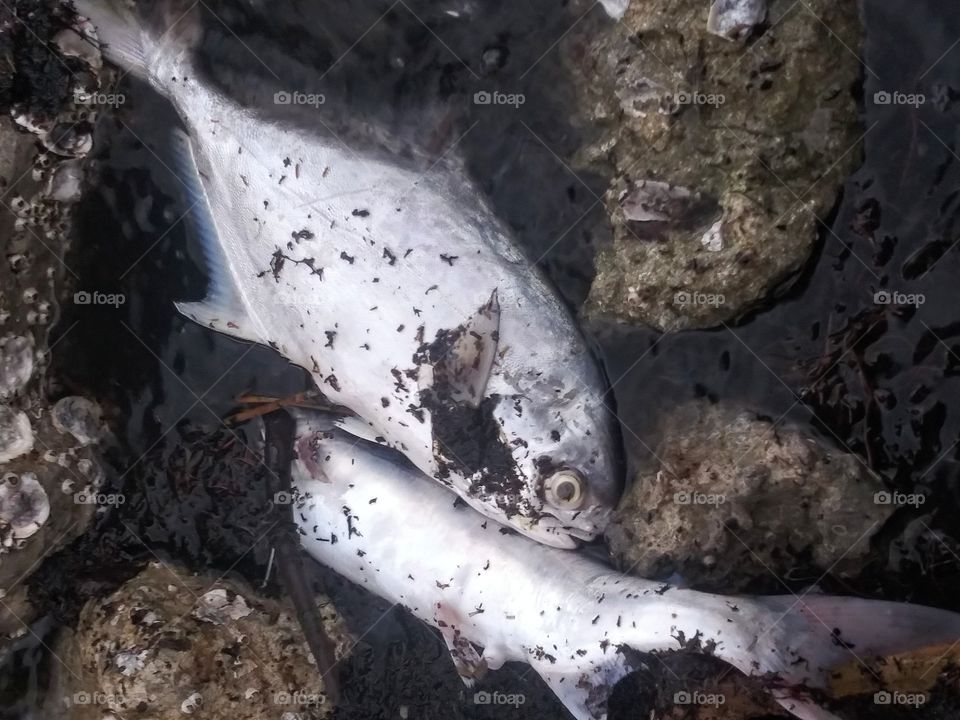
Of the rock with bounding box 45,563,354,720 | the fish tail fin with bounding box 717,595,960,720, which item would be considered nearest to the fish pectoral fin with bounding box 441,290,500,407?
the fish tail fin with bounding box 717,595,960,720

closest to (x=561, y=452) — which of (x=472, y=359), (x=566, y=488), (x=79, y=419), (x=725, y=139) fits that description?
(x=566, y=488)

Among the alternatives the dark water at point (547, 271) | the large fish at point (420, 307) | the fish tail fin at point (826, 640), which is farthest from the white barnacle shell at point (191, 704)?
the fish tail fin at point (826, 640)

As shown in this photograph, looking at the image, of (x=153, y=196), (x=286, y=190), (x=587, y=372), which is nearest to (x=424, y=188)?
(x=286, y=190)

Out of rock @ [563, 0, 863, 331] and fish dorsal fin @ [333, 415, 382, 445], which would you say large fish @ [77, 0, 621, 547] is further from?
rock @ [563, 0, 863, 331]

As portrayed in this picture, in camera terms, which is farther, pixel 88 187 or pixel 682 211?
pixel 88 187

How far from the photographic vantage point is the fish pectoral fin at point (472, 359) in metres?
3.66

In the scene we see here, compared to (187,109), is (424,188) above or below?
above

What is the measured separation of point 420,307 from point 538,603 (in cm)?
183

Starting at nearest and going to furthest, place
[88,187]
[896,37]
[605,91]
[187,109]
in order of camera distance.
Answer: [896,37]
[605,91]
[187,109]
[88,187]

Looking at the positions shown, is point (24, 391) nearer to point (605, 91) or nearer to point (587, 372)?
point (587, 372)

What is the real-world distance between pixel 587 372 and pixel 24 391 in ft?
11.5

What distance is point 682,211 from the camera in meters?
3.46

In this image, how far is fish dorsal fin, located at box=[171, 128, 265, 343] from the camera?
4.31 metres

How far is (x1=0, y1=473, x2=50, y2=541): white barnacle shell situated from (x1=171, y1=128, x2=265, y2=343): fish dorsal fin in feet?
4.55
